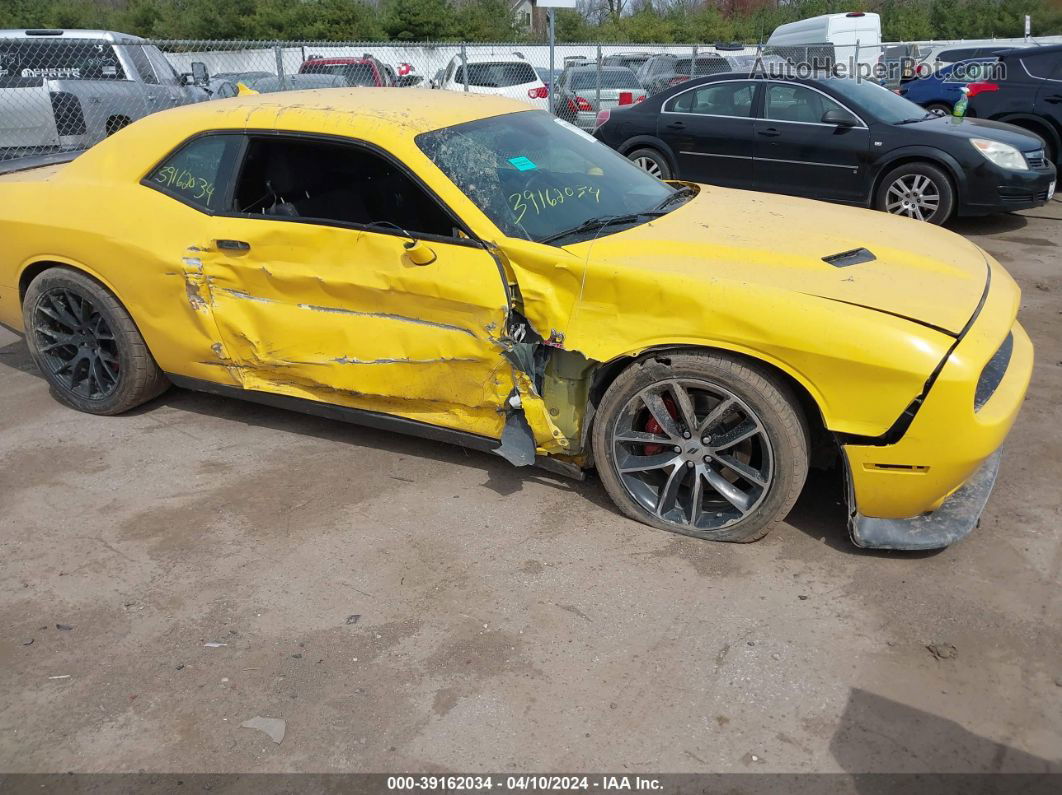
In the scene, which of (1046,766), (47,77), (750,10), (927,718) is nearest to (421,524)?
(927,718)

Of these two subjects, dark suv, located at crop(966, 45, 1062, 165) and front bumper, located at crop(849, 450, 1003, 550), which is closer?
front bumper, located at crop(849, 450, 1003, 550)

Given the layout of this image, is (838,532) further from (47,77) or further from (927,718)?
(47,77)

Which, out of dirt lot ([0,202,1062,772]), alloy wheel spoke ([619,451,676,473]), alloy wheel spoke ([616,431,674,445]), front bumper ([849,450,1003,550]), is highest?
alloy wheel spoke ([616,431,674,445])

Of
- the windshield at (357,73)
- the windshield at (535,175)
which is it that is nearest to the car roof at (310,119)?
the windshield at (535,175)

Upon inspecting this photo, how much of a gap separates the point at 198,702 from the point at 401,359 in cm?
163

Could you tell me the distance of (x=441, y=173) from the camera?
386cm

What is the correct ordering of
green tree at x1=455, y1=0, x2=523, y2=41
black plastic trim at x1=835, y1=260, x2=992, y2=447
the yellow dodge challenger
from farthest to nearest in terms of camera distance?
green tree at x1=455, y1=0, x2=523, y2=41
the yellow dodge challenger
black plastic trim at x1=835, y1=260, x2=992, y2=447

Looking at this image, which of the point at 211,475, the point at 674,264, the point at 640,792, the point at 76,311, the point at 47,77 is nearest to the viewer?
the point at 640,792

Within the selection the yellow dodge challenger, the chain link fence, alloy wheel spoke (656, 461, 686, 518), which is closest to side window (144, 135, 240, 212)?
the yellow dodge challenger

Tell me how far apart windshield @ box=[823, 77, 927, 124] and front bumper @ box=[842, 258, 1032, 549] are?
634cm

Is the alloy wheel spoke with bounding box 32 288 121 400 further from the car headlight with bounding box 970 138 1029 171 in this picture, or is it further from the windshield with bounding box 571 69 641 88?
the windshield with bounding box 571 69 641 88

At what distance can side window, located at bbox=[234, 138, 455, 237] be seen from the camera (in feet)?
12.9

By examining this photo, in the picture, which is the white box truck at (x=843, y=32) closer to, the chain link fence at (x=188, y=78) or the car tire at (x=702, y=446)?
the chain link fence at (x=188, y=78)

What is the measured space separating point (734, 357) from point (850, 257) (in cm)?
71
